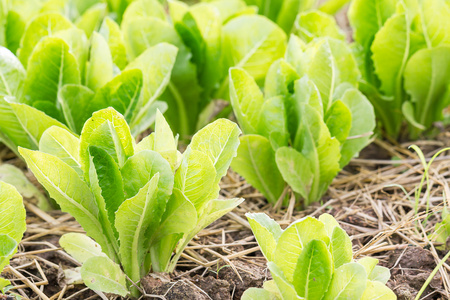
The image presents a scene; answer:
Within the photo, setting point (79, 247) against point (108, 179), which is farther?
point (79, 247)

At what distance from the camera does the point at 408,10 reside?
1.85 meters

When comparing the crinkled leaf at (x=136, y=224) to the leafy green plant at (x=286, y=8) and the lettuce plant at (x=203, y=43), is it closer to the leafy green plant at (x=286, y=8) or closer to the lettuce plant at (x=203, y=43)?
the lettuce plant at (x=203, y=43)

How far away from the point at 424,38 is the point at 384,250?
2.80ft

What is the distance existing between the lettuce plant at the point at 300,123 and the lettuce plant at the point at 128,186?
0.35m

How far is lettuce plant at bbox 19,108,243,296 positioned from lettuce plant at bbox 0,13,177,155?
13.5 inches

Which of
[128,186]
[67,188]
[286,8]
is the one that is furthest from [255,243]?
[286,8]

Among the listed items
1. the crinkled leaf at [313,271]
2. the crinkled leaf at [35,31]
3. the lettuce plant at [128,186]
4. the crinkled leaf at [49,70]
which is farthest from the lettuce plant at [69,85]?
the crinkled leaf at [313,271]

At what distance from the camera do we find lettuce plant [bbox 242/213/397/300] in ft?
3.36

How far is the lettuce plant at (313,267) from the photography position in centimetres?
103

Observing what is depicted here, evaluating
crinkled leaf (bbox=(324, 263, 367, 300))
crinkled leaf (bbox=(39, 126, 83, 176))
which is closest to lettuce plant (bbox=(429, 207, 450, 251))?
crinkled leaf (bbox=(324, 263, 367, 300))

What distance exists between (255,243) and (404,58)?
2.97 ft

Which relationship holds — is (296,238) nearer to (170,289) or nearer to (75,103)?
(170,289)

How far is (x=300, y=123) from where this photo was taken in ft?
5.17

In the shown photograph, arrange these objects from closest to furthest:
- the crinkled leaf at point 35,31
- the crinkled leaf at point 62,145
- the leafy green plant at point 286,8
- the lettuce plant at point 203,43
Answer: the crinkled leaf at point 62,145, the crinkled leaf at point 35,31, the lettuce plant at point 203,43, the leafy green plant at point 286,8
